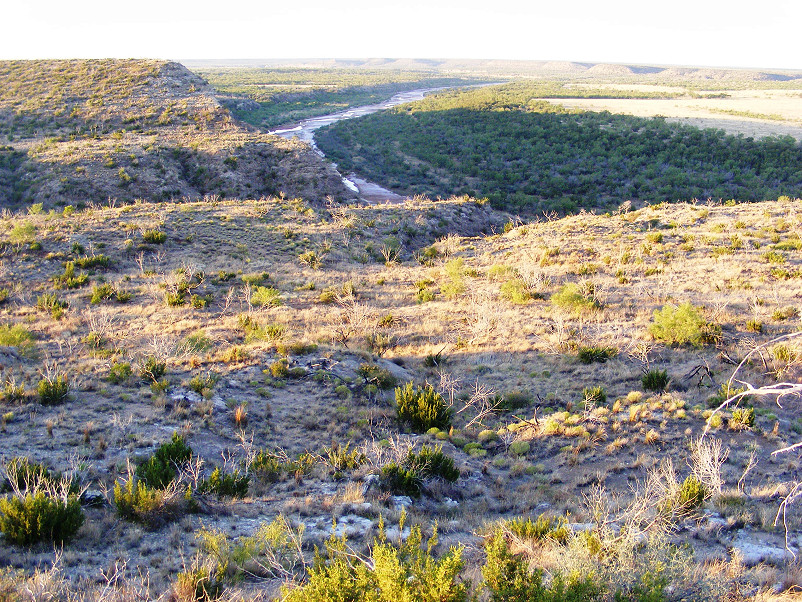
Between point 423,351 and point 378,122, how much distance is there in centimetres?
5259

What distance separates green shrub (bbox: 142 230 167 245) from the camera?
1864 cm

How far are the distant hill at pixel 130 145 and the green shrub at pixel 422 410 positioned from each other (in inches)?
979

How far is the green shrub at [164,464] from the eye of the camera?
562 centimetres

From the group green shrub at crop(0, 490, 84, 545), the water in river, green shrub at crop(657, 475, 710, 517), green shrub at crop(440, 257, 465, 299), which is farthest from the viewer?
the water in river

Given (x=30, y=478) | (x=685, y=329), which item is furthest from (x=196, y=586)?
(x=685, y=329)

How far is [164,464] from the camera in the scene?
239 inches

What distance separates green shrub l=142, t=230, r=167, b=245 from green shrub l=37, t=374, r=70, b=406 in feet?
38.8

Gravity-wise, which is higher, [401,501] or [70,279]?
[70,279]

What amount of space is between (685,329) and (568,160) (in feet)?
102

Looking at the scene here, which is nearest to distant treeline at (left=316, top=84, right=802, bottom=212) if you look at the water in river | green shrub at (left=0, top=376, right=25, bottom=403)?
the water in river

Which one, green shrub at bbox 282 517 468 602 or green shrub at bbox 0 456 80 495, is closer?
green shrub at bbox 282 517 468 602

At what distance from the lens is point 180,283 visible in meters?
14.5

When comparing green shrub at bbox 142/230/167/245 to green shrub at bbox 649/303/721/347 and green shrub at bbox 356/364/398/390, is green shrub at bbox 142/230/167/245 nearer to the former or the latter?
green shrub at bbox 356/364/398/390

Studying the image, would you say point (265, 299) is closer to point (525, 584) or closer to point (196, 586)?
point (196, 586)
